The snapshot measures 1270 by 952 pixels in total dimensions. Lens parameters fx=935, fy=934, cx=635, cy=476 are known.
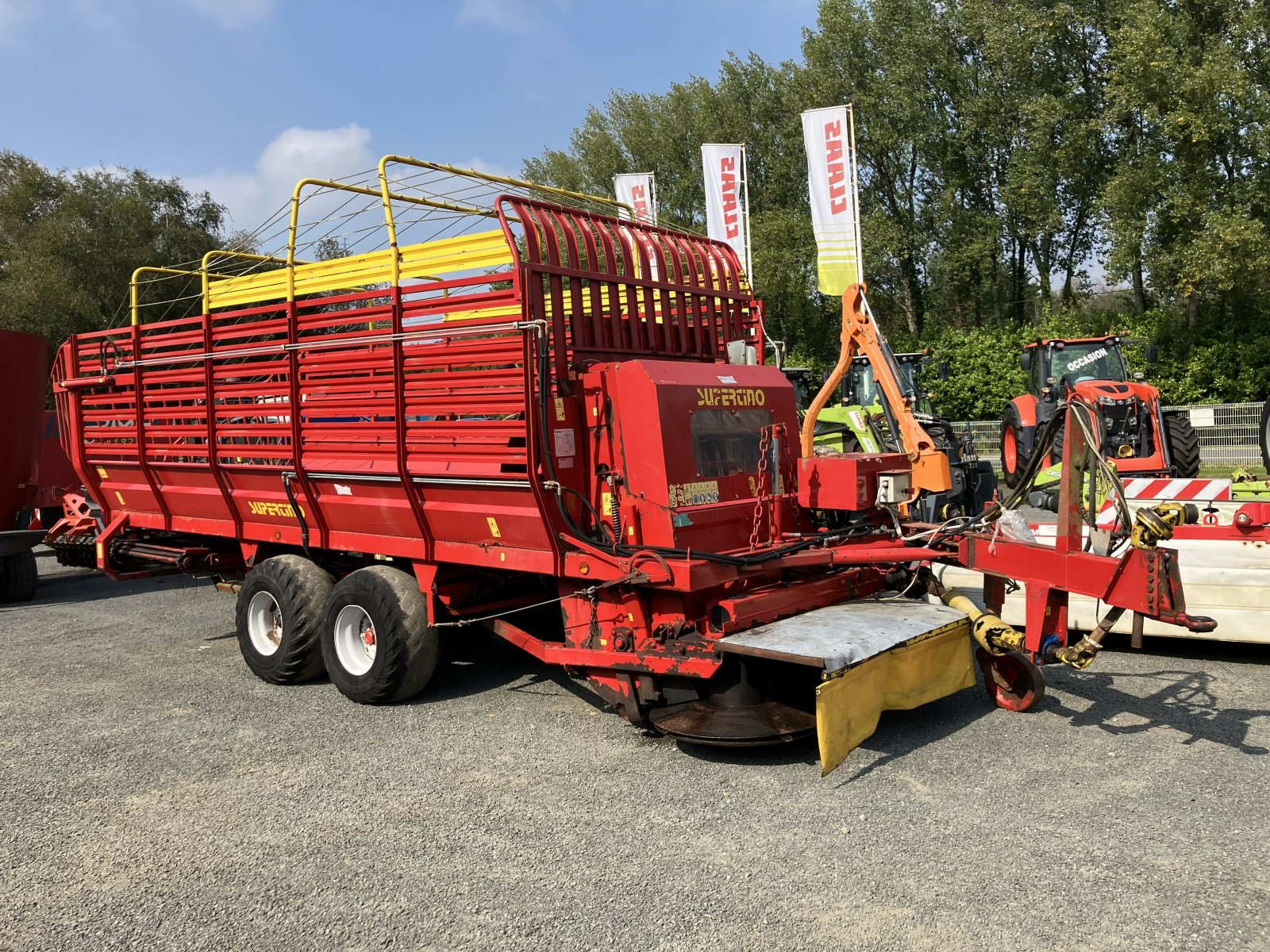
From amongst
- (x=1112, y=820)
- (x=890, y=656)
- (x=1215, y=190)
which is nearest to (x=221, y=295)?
(x=890, y=656)

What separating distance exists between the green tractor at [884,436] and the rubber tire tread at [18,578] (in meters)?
8.49

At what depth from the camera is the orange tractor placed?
40.0 feet

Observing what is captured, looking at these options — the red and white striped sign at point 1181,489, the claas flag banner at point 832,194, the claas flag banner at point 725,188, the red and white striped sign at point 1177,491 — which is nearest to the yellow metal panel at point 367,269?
the red and white striped sign at point 1177,491

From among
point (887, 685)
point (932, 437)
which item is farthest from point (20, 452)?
point (932, 437)

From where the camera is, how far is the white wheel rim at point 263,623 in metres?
6.41

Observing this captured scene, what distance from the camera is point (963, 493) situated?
10.3m

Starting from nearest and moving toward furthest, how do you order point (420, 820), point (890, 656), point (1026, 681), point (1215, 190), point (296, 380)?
point (420, 820), point (890, 656), point (1026, 681), point (296, 380), point (1215, 190)

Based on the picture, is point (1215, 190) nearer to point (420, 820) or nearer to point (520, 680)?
point (520, 680)

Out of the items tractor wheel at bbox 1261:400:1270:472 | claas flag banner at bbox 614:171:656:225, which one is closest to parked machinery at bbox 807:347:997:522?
tractor wheel at bbox 1261:400:1270:472

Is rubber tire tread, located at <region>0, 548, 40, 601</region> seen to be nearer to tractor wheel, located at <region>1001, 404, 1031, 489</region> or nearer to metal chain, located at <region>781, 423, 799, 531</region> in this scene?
metal chain, located at <region>781, 423, 799, 531</region>

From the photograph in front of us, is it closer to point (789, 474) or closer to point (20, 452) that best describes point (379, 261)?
point (789, 474)

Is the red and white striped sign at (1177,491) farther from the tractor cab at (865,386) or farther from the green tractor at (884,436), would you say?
the tractor cab at (865,386)

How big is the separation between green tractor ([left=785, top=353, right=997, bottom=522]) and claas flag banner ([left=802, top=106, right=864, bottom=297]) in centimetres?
384

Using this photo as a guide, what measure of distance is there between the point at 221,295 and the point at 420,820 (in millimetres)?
4319
